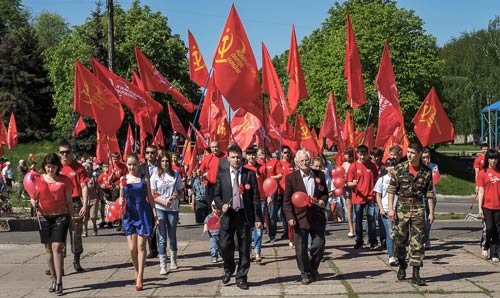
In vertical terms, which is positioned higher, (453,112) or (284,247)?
(453,112)

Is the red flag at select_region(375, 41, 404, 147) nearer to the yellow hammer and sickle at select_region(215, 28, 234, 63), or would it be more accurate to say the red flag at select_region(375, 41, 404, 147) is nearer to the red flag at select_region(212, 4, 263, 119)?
the red flag at select_region(212, 4, 263, 119)

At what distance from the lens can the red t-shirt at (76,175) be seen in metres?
9.46

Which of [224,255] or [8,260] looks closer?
[224,255]

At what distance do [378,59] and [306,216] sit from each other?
32307mm

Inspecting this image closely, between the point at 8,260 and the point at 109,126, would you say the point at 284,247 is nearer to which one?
the point at 109,126

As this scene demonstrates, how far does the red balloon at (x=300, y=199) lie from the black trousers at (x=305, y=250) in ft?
1.21

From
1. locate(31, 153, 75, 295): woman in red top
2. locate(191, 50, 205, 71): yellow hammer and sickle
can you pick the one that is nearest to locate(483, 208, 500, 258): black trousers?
locate(31, 153, 75, 295): woman in red top

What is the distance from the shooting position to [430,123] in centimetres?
1434

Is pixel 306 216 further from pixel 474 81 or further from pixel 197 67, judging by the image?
pixel 474 81

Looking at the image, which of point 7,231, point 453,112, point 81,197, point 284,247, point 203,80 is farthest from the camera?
point 453,112

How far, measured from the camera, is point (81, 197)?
9812mm

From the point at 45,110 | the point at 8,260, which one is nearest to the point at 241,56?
the point at 8,260

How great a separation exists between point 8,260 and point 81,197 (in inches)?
85.4

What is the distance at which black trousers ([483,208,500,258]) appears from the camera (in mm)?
9969
